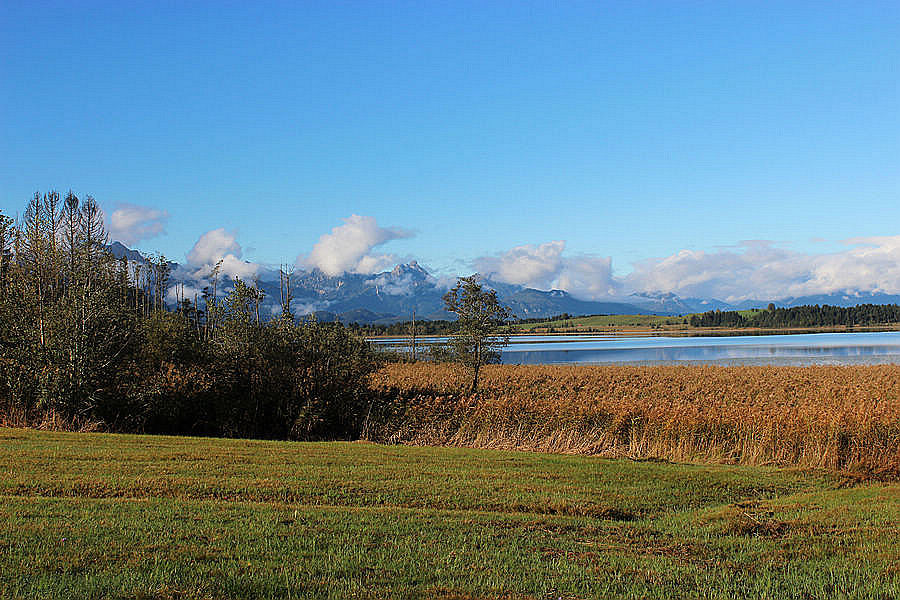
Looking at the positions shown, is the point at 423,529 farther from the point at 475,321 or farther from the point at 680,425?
the point at 475,321

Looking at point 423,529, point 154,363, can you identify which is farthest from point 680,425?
point 154,363

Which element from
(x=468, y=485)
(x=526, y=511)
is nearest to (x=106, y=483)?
(x=468, y=485)

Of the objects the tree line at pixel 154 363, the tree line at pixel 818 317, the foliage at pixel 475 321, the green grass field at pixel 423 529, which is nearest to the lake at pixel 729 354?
the foliage at pixel 475 321

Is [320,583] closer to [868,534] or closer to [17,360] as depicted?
[868,534]

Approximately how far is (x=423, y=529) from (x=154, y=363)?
794 inches

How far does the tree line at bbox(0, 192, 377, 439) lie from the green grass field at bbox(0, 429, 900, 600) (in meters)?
8.98

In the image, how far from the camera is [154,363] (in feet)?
84.8

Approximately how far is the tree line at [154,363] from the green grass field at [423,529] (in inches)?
354

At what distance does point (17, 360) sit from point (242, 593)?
2009 cm

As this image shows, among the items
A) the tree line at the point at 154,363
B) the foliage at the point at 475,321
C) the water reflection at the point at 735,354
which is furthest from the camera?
the water reflection at the point at 735,354

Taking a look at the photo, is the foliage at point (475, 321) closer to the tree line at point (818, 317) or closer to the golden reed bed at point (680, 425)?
the golden reed bed at point (680, 425)

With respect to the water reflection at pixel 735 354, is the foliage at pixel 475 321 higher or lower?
higher

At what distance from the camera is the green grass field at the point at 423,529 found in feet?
21.6

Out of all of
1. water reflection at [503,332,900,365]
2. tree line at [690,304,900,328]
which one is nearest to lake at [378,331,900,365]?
water reflection at [503,332,900,365]
